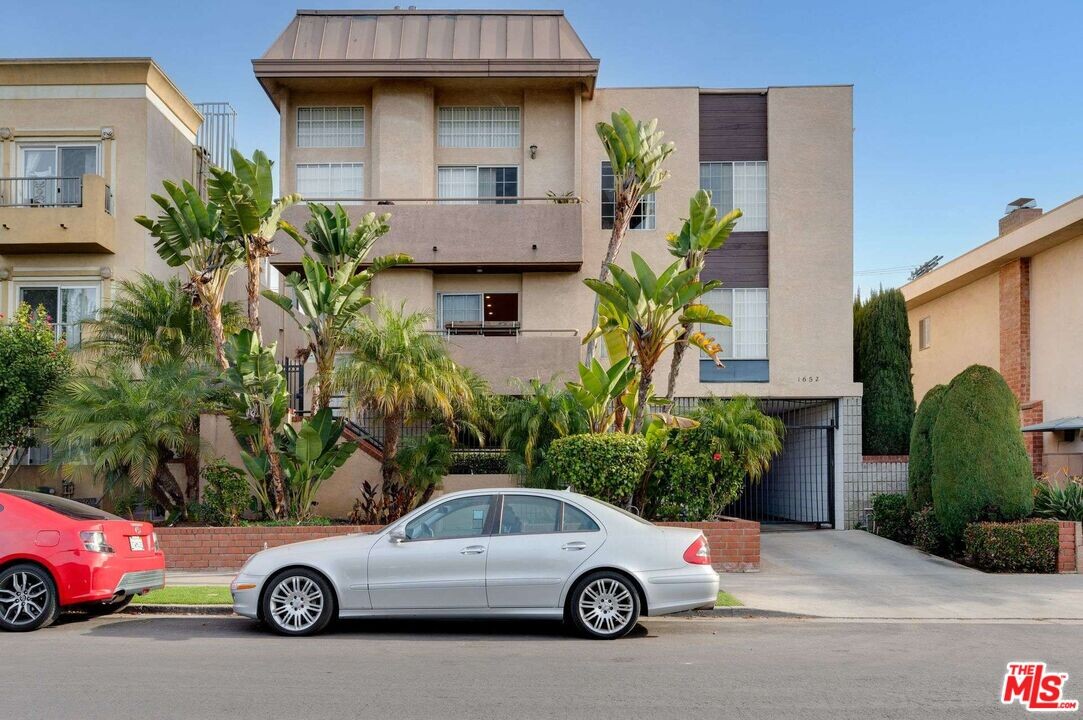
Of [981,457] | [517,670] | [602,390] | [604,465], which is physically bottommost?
[517,670]

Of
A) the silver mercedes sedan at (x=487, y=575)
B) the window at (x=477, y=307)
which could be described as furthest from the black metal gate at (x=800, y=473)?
the silver mercedes sedan at (x=487, y=575)

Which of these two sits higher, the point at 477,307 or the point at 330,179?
the point at 330,179

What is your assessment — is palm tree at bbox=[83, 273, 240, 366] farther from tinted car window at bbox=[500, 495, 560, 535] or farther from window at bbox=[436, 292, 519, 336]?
tinted car window at bbox=[500, 495, 560, 535]

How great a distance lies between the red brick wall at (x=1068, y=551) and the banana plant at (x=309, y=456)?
10.8m

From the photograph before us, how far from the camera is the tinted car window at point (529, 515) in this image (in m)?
9.46

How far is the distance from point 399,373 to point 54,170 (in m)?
11.3

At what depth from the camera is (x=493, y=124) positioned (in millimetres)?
21203

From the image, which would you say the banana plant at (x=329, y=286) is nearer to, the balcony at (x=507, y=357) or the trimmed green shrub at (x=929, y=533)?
the balcony at (x=507, y=357)

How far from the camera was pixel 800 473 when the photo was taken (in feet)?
71.8

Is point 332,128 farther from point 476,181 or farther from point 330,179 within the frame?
point 476,181

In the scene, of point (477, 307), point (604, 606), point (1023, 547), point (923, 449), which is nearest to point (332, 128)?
point (477, 307)

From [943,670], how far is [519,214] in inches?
528

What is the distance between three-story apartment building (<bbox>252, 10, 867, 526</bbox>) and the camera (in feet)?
64.8

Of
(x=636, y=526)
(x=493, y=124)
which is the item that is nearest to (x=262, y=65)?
(x=493, y=124)
